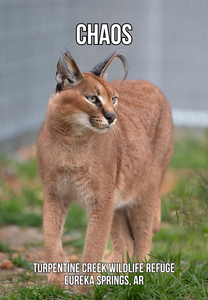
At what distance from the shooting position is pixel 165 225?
241 inches

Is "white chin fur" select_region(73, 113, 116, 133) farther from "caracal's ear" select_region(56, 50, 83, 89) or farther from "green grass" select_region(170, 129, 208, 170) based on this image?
"green grass" select_region(170, 129, 208, 170)

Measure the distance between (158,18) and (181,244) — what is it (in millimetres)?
5552

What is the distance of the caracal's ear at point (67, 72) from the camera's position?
3.30 metres

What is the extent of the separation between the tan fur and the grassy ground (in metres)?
0.31

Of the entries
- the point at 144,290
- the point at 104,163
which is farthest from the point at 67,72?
the point at 144,290

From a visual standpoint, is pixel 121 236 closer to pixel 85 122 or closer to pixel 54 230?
pixel 54 230

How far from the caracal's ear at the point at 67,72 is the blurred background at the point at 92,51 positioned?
394cm

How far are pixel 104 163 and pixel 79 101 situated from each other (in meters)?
0.57

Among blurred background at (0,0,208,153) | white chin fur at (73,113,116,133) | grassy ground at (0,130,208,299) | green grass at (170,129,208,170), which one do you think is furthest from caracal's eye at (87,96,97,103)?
green grass at (170,129,208,170)

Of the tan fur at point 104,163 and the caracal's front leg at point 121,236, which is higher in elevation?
the tan fur at point 104,163

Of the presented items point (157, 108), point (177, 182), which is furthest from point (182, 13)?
point (157, 108)

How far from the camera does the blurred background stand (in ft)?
26.6

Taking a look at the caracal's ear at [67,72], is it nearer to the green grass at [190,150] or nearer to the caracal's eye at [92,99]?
the caracal's eye at [92,99]

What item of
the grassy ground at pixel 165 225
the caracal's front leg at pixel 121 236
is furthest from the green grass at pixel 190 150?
the caracal's front leg at pixel 121 236
